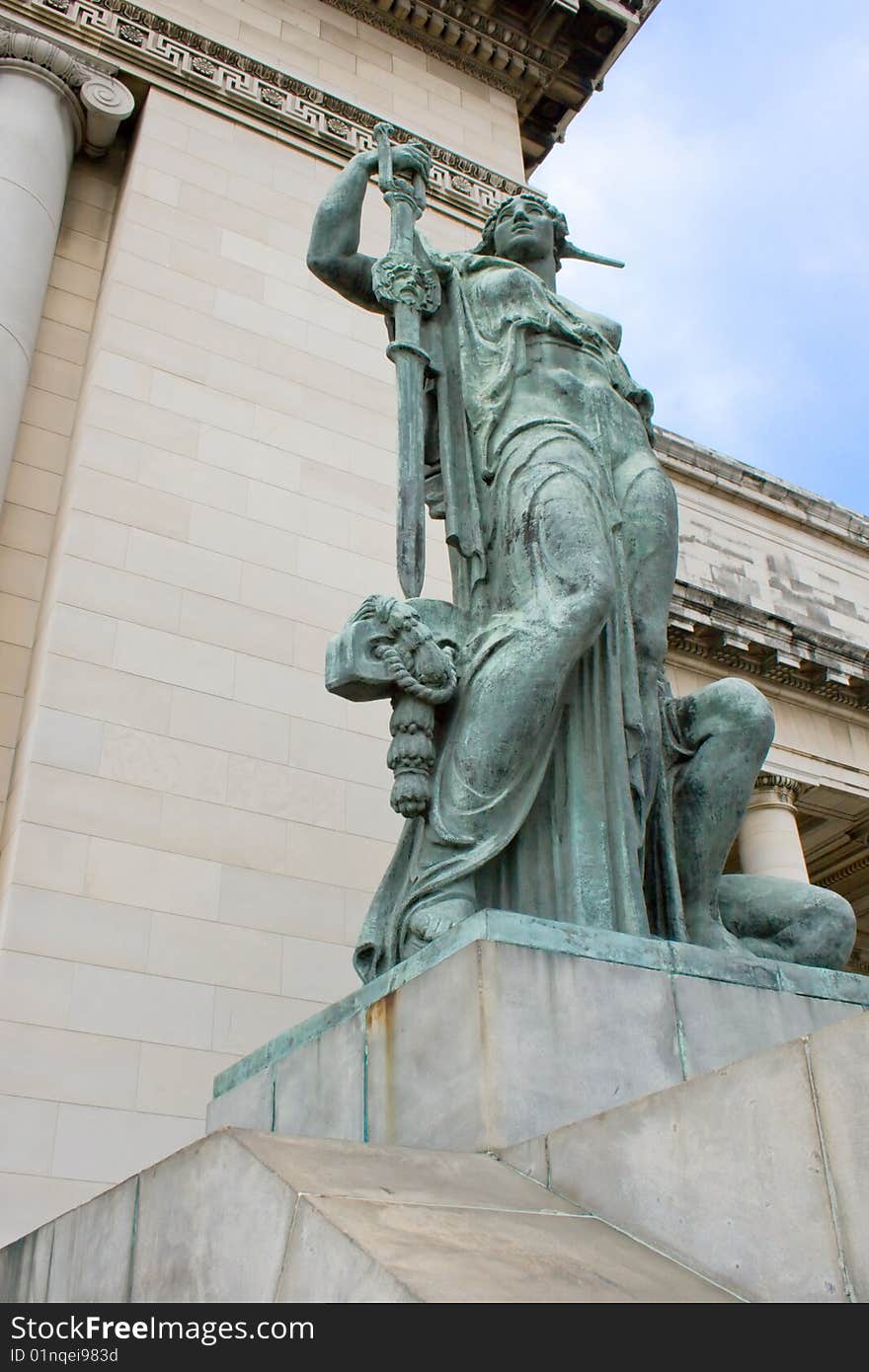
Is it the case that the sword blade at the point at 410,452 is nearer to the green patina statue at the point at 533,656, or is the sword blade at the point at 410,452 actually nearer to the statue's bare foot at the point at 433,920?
the green patina statue at the point at 533,656

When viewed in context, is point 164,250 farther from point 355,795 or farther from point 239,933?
point 239,933

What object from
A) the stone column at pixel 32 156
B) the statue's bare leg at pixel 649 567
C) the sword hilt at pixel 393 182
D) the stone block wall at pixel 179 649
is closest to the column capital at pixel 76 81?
the stone column at pixel 32 156

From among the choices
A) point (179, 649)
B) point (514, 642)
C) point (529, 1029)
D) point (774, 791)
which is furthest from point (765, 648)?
point (529, 1029)

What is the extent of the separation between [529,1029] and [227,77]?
11.9 metres

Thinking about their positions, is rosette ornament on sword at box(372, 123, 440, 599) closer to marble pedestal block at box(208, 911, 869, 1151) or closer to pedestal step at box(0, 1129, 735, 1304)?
marble pedestal block at box(208, 911, 869, 1151)

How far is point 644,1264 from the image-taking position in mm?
2430

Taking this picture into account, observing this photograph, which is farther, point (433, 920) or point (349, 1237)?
point (433, 920)

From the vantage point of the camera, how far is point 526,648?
13.9 feet

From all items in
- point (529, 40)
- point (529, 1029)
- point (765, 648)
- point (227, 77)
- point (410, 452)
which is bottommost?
point (529, 1029)

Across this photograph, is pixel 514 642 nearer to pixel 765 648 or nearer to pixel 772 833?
pixel 772 833

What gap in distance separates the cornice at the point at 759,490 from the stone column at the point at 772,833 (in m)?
5.28

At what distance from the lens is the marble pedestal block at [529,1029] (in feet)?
10.7

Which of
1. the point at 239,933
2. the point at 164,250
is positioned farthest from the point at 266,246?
the point at 239,933

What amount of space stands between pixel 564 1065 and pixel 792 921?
5.51ft
